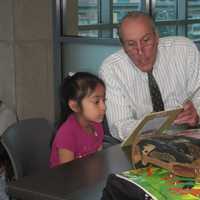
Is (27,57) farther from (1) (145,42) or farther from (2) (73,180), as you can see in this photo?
(2) (73,180)

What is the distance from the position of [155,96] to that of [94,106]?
1.34 feet

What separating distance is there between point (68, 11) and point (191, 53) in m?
2.05

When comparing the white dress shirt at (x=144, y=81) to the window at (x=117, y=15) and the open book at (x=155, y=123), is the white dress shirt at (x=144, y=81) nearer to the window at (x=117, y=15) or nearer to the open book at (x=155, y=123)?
the open book at (x=155, y=123)

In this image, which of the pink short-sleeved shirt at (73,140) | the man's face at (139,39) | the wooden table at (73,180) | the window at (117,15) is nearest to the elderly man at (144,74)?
the man's face at (139,39)

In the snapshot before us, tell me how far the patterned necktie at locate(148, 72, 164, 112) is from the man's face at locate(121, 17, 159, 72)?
0.15 metres

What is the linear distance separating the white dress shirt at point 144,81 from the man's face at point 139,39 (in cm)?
15

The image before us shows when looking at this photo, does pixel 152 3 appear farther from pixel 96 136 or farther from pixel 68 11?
pixel 96 136

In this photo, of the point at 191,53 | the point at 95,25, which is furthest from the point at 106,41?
the point at 191,53

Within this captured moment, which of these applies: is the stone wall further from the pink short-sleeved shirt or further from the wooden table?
the wooden table

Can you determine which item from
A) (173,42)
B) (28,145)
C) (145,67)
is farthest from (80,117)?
(173,42)

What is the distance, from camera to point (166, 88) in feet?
9.46

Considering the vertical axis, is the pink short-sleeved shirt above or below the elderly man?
below

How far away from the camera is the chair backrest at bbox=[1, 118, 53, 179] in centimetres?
232

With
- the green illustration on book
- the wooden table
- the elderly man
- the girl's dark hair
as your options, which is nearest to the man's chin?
the elderly man
